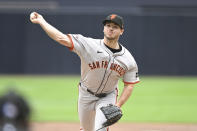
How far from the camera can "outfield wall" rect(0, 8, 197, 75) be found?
679 inches

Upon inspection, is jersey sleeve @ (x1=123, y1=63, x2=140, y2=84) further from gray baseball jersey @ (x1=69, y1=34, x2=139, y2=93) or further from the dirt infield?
the dirt infield

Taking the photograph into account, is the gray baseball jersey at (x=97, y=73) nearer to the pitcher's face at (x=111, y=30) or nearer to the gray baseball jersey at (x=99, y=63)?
the gray baseball jersey at (x=99, y=63)

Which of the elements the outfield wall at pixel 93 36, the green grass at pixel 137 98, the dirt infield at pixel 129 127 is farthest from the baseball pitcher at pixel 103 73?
the outfield wall at pixel 93 36

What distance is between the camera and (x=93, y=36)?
685 inches

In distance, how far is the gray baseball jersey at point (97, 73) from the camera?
5676mm

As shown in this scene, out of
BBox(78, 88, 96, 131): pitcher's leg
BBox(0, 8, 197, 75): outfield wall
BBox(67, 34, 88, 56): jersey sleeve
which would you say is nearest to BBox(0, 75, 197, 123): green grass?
BBox(0, 8, 197, 75): outfield wall

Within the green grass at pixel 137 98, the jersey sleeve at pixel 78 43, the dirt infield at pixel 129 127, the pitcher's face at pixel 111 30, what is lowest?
the green grass at pixel 137 98

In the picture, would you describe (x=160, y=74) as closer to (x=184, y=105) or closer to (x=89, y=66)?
(x=184, y=105)

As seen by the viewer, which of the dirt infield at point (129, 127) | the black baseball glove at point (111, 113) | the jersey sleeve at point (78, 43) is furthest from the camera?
the dirt infield at point (129, 127)

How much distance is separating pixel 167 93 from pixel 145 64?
324 cm

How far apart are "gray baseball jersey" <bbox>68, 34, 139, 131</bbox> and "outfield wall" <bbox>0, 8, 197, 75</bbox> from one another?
11.2 m

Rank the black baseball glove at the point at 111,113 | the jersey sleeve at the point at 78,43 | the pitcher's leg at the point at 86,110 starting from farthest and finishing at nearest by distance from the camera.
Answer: the pitcher's leg at the point at 86,110, the jersey sleeve at the point at 78,43, the black baseball glove at the point at 111,113

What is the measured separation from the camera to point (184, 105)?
498 inches

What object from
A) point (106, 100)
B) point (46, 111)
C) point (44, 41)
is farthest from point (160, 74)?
point (106, 100)
